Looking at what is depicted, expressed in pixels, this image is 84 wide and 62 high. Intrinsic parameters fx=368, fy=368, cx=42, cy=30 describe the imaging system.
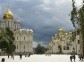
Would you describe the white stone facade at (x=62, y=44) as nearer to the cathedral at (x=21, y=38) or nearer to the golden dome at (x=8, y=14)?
the cathedral at (x=21, y=38)

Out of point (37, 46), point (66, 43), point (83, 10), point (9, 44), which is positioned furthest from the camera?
point (37, 46)

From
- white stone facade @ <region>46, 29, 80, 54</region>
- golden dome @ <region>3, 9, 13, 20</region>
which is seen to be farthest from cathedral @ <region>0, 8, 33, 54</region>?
white stone facade @ <region>46, 29, 80, 54</region>

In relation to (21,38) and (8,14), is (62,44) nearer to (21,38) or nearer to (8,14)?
(21,38)

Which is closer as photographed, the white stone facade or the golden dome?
the golden dome

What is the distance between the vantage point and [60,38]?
15225 centimetres

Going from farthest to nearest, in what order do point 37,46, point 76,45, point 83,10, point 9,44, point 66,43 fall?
point 37,46, point 66,43, point 76,45, point 9,44, point 83,10

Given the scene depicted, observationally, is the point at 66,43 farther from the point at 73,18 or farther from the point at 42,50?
the point at 73,18

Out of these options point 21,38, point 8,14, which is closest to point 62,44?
point 21,38

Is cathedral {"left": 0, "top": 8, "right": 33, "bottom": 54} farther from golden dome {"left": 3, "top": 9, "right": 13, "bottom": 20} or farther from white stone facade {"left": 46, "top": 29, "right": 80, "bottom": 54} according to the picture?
white stone facade {"left": 46, "top": 29, "right": 80, "bottom": 54}

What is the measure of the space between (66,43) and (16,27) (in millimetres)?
22524

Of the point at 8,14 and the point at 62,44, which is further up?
the point at 8,14

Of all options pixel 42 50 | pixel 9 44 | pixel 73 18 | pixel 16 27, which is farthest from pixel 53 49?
pixel 73 18

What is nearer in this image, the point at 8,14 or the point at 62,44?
the point at 8,14

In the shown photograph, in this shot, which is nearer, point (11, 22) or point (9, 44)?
point (9, 44)
